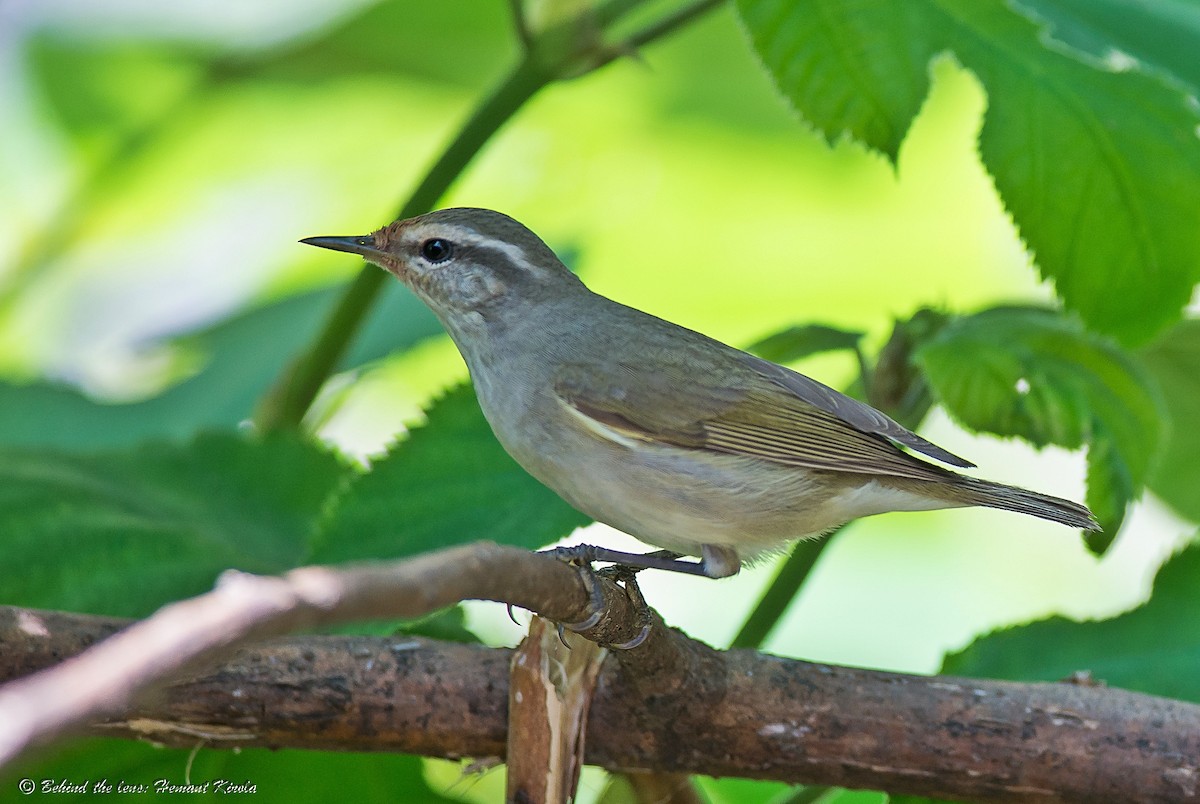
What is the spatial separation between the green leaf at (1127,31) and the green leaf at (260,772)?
2237 mm

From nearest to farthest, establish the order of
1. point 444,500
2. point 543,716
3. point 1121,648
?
point 543,716
point 444,500
point 1121,648

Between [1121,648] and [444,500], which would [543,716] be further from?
[1121,648]

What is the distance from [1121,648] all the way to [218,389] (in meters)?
2.96

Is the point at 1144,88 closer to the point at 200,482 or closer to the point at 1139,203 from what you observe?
the point at 1139,203

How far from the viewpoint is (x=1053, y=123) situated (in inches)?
99.9

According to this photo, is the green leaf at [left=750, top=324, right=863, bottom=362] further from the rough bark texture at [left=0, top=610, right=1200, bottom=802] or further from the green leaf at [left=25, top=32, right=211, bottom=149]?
the green leaf at [left=25, top=32, right=211, bottom=149]

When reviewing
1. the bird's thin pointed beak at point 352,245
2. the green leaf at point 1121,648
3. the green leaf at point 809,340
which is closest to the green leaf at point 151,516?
the bird's thin pointed beak at point 352,245

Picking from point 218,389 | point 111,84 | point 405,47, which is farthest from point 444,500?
point 111,84

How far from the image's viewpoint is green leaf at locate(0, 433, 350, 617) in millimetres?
2824

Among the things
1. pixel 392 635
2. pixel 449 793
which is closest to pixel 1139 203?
pixel 392 635

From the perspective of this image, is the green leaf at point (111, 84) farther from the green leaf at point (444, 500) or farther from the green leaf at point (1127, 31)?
the green leaf at point (1127, 31)

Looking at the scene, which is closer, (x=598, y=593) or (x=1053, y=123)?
(x=598, y=593)

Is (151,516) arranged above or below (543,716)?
above

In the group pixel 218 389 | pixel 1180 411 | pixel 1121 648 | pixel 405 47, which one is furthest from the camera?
pixel 405 47
